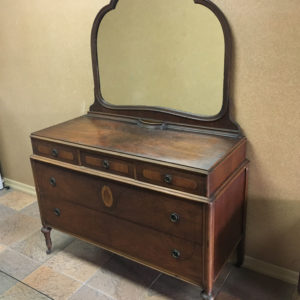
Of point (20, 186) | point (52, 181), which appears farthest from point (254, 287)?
point (20, 186)

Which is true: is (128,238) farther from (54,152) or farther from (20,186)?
(20,186)

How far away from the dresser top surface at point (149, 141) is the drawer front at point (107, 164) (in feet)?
0.16

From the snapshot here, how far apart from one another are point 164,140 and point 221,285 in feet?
2.98

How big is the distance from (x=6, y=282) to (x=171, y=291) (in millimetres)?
975

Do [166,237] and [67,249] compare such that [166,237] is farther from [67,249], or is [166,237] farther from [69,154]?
[67,249]

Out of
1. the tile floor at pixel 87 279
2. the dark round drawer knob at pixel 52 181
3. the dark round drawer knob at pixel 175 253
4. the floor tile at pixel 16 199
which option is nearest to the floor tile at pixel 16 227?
the tile floor at pixel 87 279

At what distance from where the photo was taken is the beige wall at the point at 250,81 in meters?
1.66

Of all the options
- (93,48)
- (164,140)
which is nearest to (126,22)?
(93,48)

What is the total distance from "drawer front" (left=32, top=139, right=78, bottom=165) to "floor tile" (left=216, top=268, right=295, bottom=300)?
1.11 metres

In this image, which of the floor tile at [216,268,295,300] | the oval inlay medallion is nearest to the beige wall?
the floor tile at [216,268,295,300]

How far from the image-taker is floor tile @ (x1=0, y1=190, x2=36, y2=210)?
2.98m

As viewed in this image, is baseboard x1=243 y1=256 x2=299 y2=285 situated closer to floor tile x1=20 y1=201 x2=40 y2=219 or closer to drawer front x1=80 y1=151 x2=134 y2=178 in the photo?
drawer front x1=80 y1=151 x2=134 y2=178

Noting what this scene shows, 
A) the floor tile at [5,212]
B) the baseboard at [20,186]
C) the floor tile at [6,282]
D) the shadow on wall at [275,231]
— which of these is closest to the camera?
the shadow on wall at [275,231]

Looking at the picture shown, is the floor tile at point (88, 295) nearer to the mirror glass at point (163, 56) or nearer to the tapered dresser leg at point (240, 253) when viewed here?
the tapered dresser leg at point (240, 253)
